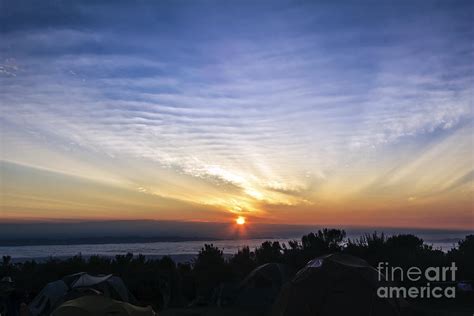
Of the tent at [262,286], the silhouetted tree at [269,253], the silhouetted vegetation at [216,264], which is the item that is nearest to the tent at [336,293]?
the tent at [262,286]

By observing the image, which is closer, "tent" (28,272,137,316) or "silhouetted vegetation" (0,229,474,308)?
"tent" (28,272,137,316)

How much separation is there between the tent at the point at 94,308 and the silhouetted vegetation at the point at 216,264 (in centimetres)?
1080

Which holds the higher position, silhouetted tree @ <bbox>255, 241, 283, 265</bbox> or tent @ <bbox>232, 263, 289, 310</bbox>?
silhouetted tree @ <bbox>255, 241, 283, 265</bbox>

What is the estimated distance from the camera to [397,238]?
27.9m

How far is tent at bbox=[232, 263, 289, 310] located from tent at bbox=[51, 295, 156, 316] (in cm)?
724

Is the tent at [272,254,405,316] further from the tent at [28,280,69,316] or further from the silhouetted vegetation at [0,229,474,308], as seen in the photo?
the silhouetted vegetation at [0,229,474,308]

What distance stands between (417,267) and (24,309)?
1711cm

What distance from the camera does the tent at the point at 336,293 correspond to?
13.0m

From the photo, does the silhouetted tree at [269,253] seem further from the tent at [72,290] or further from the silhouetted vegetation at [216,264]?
the tent at [72,290]

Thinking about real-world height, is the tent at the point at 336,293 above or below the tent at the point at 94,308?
above

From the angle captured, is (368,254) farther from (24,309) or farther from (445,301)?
(24,309)

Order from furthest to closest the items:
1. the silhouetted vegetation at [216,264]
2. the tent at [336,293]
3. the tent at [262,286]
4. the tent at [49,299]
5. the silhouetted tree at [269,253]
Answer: the silhouetted tree at [269,253] → the silhouetted vegetation at [216,264] → the tent at [262,286] → the tent at [49,299] → the tent at [336,293]

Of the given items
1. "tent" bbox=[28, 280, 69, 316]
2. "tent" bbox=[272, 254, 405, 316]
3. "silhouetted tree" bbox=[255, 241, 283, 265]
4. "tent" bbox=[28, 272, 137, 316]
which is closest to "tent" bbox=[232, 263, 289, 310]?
"tent" bbox=[28, 272, 137, 316]

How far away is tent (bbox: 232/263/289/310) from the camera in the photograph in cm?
1997
